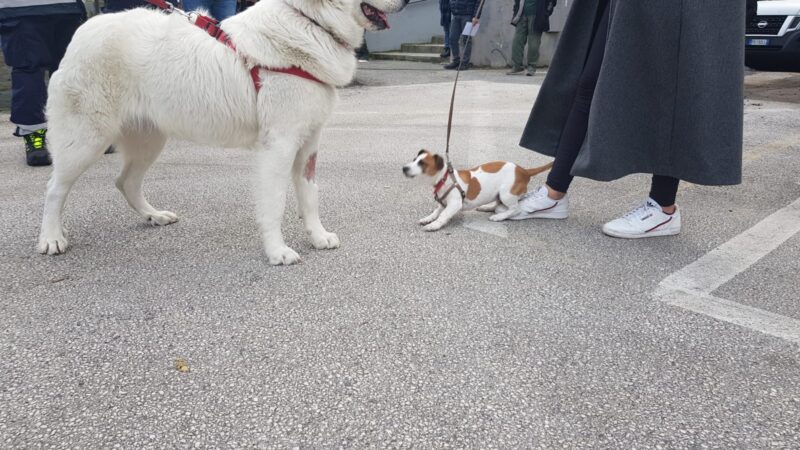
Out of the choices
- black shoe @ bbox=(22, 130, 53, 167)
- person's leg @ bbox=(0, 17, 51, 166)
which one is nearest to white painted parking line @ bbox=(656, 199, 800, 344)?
person's leg @ bbox=(0, 17, 51, 166)

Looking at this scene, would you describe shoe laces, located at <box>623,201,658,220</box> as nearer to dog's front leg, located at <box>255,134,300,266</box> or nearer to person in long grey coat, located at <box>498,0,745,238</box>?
person in long grey coat, located at <box>498,0,745,238</box>

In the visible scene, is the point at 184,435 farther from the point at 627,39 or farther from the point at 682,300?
the point at 627,39

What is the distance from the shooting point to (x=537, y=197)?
3438 millimetres

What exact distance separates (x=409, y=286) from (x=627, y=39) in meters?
1.70

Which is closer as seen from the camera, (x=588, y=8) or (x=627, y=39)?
(x=627, y=39)

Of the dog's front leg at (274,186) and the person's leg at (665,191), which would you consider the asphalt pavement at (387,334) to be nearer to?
the dog's front leg at (274,186)

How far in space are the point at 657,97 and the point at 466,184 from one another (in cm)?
117

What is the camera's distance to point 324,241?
297cm

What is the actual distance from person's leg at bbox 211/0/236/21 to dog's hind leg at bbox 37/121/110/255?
142 inches

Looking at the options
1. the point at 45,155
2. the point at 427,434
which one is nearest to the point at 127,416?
A: the point at 427,434

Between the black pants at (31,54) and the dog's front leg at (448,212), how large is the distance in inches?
136

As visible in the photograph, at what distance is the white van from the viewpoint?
819 centimetres

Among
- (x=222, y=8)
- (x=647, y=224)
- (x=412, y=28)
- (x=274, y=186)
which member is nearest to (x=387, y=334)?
(x=274, y=186)

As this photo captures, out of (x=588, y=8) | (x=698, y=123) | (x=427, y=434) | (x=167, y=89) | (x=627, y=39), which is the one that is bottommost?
(x=427, y=434)
